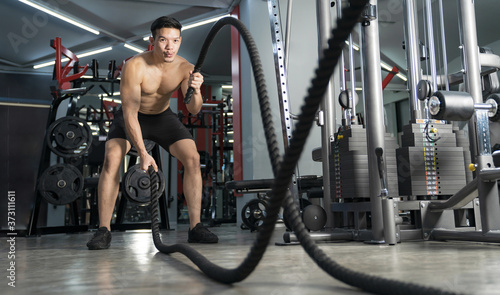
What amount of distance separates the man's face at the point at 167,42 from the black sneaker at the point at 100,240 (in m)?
1.06

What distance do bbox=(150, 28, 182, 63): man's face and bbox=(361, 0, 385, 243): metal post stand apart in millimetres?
1065

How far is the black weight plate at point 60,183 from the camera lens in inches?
169

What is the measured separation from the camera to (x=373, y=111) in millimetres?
2260

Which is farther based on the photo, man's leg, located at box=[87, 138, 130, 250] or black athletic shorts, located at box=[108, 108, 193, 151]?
black athletic shorts, located at box=[108, 108, 193, 151]

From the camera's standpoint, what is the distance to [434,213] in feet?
7.89

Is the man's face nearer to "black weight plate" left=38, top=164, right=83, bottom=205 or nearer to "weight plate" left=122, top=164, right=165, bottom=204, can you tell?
"weight plate" left=122, top=164, right=165, bottom=204

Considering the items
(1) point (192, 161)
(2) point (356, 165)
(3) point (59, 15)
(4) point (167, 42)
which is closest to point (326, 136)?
(2) point (356, 165)

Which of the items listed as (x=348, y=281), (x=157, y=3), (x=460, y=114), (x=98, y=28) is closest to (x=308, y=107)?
(x=348, y=281)

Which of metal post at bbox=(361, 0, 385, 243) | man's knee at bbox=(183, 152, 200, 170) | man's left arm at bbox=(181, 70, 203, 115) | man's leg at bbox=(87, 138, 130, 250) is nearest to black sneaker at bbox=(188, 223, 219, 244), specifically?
man's knee at bbox=(183, 152, 200, 170)

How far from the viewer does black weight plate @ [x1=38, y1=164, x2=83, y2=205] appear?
4297mm

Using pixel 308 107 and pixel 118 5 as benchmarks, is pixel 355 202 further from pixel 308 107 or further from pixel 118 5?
pixel 118 5

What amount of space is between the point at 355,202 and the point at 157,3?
15.3ft

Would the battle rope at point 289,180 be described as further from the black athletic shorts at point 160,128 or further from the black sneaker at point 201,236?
the black athletic shorts at point 160,128
